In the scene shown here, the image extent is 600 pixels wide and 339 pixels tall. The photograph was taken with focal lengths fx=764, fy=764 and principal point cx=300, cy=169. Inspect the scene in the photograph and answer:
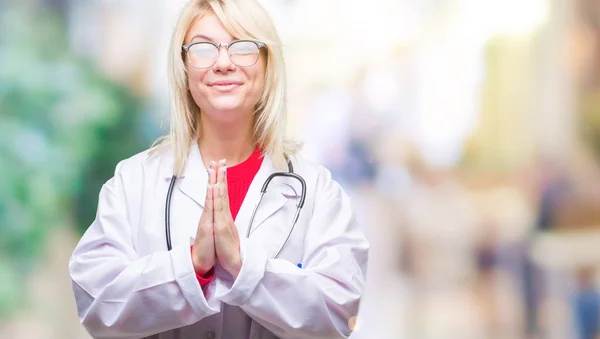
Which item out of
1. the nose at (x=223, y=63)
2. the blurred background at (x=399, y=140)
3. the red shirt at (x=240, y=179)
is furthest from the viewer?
the blurred background at (x=399, y=140)

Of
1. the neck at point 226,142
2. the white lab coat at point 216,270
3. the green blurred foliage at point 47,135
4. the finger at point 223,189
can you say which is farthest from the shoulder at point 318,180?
the green blurred foliage at point 47,135

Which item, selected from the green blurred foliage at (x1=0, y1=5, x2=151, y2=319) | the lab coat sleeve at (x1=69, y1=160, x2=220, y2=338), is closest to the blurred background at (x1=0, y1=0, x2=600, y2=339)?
the green blurred foliage at (x1=0, y1=5, x2=151, y2=319)

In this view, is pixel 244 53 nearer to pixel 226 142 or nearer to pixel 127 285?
pixel 226 142

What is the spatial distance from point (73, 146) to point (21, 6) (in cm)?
54

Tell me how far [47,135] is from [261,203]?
4.62 feet

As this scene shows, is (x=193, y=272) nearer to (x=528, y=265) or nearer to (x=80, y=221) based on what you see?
(x=80, y=221)

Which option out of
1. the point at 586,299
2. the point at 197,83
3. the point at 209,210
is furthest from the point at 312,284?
the point at 586,299

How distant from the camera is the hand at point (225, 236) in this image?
133 cm

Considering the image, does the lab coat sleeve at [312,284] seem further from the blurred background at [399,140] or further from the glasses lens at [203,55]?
the blurred background at [399,140]

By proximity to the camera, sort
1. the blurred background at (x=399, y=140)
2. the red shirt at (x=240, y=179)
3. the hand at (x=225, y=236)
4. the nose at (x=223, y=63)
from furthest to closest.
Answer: the blurred background at (x=399, y=140) < the red shirt at (x=240, y=179) < the nose at (x=223, y=63) < the hand at (x=225, y=236)

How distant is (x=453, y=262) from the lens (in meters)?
2.77

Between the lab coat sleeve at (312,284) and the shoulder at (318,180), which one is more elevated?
the shoulder at (318,180)

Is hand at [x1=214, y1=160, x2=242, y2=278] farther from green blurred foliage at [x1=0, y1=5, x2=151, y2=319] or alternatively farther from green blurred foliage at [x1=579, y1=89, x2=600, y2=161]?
green blurred foliage at [x1=579, y1=89, x2=600, y2=161]

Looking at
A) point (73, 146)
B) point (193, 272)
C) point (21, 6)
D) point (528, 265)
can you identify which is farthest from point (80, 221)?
point (528, 265)
